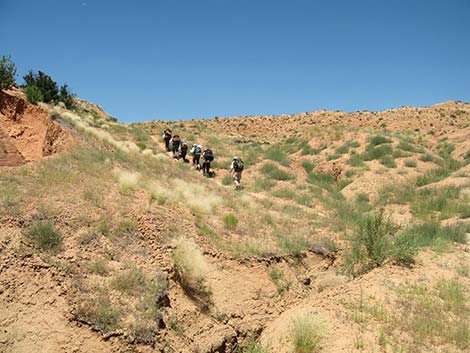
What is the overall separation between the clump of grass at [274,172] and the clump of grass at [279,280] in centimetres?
1334

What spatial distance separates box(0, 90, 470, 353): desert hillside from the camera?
6.39 m

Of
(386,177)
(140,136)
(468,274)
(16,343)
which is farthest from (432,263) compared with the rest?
(140,136)

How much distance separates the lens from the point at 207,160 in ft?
68.7

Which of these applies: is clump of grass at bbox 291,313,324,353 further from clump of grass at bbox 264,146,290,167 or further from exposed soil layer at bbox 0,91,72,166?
clump of grass at bbox 264,146,290,167

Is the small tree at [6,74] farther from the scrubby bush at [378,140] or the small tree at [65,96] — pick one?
the scrubby bush at [378,140]

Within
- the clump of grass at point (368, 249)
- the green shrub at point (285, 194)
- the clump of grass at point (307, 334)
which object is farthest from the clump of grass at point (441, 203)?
the clump of grass at point (307, 334)

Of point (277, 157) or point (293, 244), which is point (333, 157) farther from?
point (293, 244)

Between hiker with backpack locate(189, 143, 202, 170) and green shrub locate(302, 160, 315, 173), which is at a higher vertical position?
green shrub locate(302, 160, 315, 173)

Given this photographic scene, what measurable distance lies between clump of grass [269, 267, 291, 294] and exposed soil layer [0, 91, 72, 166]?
8194mm

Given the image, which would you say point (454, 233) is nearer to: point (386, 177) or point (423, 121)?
point (386, 177)

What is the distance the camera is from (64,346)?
5.84 metres

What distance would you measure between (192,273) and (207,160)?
518 inches

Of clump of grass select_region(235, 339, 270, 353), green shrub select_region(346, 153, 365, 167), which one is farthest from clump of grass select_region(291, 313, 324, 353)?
green shrub select_region(346, 153, 365, 167)

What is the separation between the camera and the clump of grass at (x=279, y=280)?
8.95 meters
